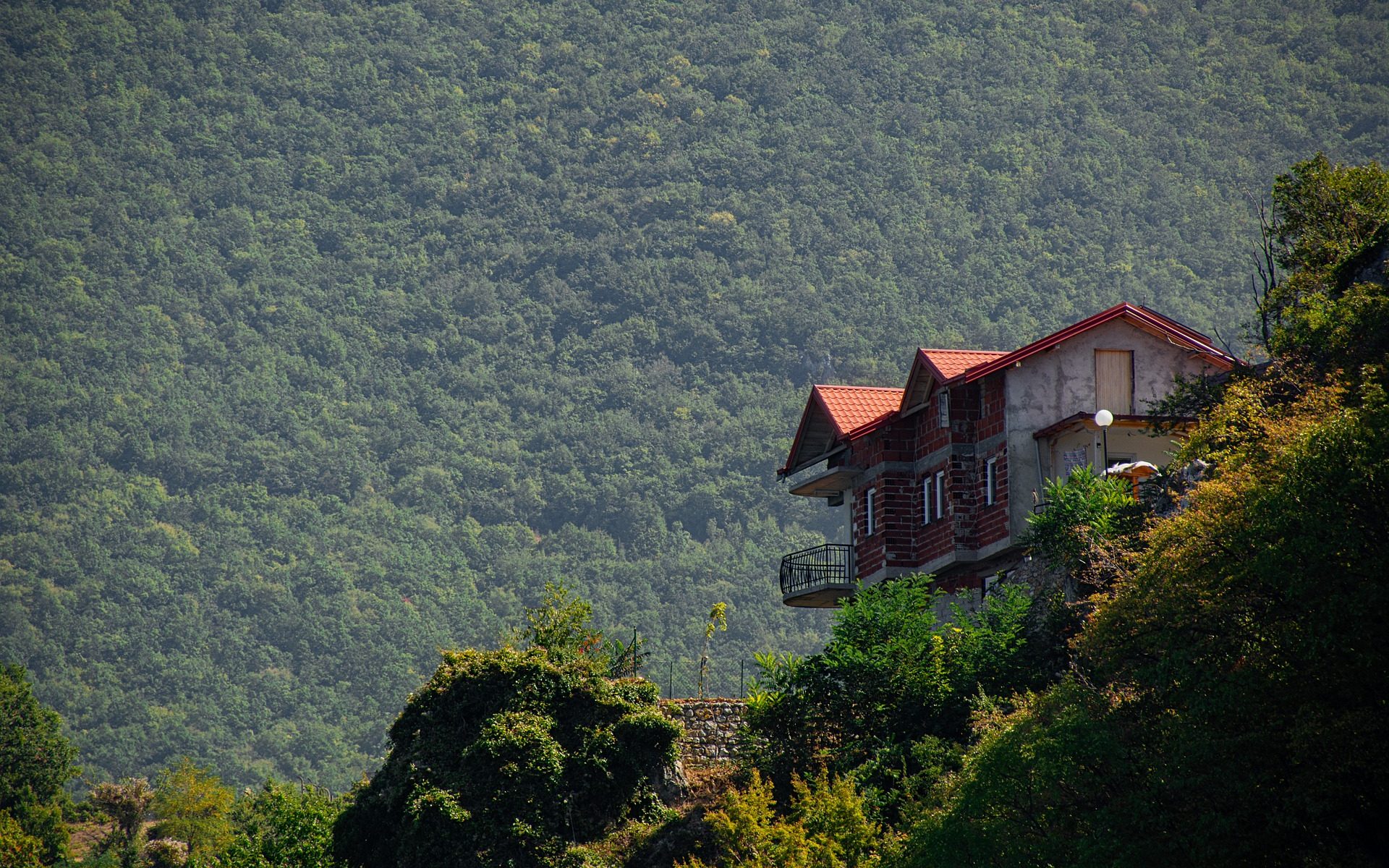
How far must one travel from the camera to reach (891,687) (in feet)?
145

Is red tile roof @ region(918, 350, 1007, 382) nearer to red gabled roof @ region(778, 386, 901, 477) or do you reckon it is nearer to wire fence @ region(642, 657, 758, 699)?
red gabled roof @ region(778, 386, 901, 477)

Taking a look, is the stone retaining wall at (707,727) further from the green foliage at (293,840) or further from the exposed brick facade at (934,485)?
the green foliage at (293,840)

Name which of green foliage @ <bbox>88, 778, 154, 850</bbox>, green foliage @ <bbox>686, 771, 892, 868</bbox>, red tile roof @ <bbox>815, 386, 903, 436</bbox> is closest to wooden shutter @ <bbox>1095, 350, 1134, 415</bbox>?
red tile roof @ <bbox>815, 386, 903, 436</bbox>

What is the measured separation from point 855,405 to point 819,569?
610 centimetres

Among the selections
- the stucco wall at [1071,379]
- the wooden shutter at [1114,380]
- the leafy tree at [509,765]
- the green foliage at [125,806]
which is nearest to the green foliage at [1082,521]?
the stucco wall at [1071,379]

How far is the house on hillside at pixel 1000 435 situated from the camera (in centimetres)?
5194

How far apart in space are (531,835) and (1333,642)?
935 inches

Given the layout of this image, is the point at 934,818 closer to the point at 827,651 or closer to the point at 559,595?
the point at 827,651

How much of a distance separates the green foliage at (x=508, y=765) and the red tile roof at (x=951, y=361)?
14.6m

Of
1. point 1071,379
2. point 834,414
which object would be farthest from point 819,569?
point 1071,379

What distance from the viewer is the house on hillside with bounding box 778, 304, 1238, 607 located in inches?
2045

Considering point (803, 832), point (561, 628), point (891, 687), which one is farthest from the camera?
point (561, 628)

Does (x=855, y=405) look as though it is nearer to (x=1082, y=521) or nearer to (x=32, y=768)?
(x=1082, y=521)

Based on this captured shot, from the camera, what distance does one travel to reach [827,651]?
46531 millimetres
